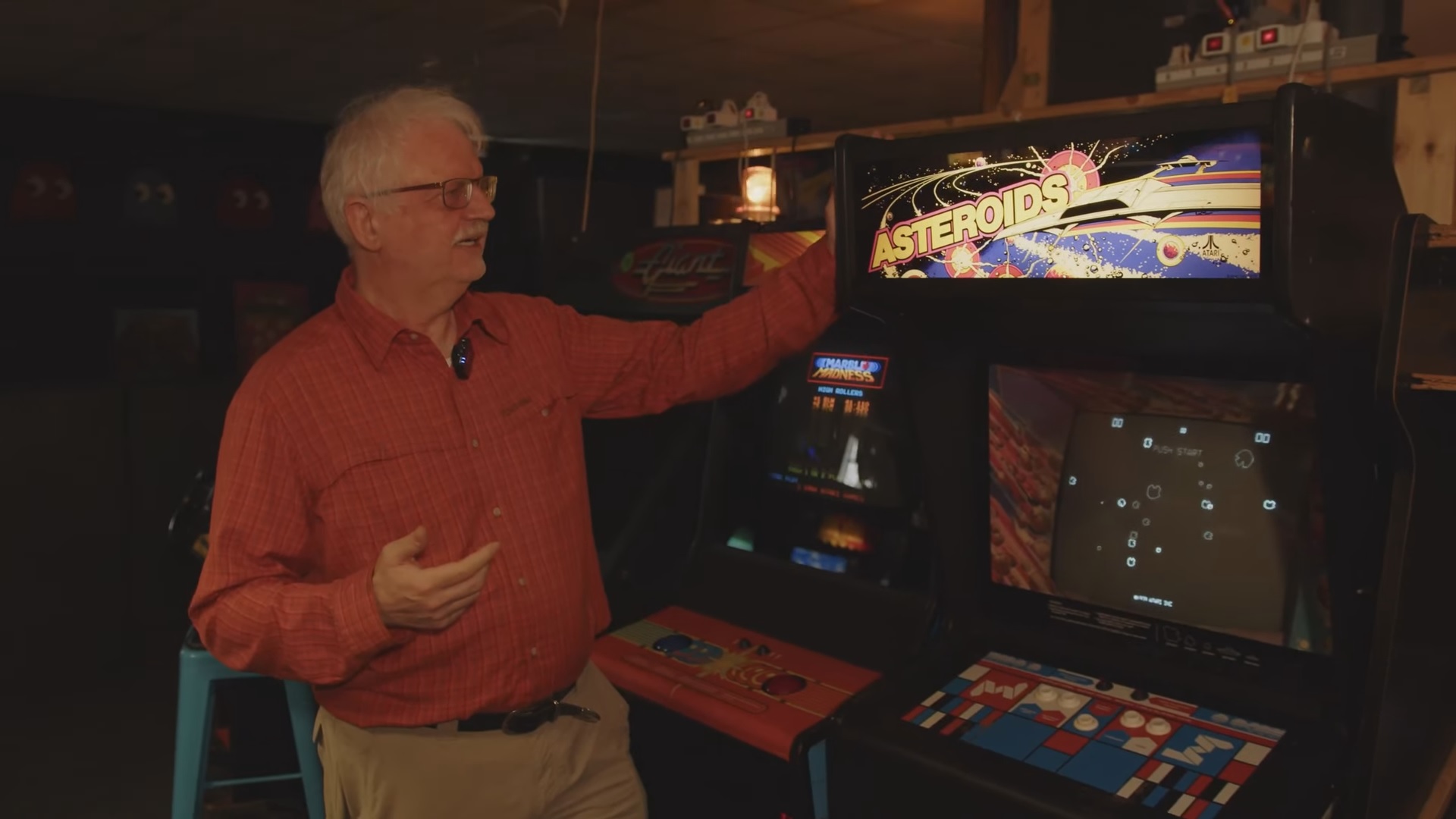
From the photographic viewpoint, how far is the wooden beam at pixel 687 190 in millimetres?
2854

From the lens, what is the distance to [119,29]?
5984 mm

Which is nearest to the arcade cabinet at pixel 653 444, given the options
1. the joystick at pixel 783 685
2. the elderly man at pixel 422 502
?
the joystick at pixel 783 685

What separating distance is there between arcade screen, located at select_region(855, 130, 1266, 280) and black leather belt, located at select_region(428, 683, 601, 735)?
852 mm

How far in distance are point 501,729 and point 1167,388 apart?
117 cm

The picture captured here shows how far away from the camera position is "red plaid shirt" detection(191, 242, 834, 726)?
151cm

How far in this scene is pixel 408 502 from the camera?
1639 mm

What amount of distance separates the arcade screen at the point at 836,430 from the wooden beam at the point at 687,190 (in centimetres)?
75

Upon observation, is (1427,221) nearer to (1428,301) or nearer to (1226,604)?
(1428,301)

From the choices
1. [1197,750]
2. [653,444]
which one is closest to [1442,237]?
[1197,750]

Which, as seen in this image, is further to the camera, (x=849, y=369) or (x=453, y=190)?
(x=849, y=369)

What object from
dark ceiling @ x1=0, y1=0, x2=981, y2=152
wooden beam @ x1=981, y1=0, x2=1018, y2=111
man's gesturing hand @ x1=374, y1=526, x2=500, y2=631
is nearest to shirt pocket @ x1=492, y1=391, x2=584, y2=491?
man's gesturing hand @ x1=374, y1=526, x2=500, y2=631

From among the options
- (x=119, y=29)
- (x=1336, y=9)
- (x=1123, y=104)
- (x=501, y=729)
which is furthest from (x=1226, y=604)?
(x=119, y=29)

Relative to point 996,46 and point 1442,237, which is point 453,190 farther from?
point 996,46

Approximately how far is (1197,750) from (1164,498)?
389 millimetres
